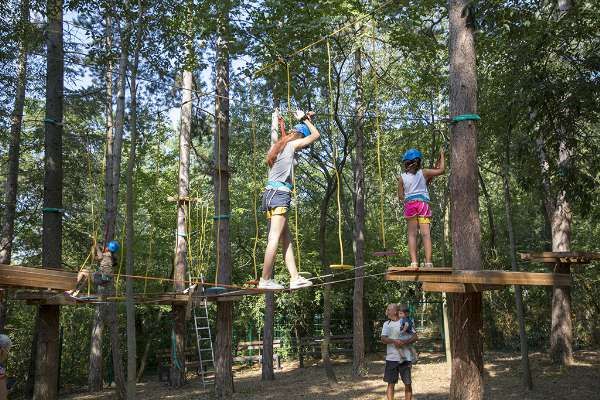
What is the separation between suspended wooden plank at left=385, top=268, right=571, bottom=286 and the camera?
A: 4.38 metres

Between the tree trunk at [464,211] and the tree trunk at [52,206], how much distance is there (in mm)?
5143

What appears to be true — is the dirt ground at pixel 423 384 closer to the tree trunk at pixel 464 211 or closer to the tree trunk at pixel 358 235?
the tree trunk at pixel 358 235

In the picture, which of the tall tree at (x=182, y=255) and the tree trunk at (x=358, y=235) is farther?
the tall tree at (x=182, y=255)

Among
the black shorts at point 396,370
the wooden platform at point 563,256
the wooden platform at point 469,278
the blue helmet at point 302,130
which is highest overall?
the blue helmet at point 302,130

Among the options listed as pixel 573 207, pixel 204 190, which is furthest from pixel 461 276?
pixel 204 190

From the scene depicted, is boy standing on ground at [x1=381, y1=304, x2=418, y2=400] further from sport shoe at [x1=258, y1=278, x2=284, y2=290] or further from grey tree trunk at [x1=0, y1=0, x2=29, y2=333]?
grey tree trunk at [x1=0, y1=0, x2=29, y2=333]

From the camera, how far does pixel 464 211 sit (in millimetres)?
5020

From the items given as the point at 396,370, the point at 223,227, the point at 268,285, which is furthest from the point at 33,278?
the point at 223,227

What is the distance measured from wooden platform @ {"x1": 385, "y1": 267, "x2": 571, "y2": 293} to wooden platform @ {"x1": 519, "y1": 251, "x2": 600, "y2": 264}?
13.8 feet

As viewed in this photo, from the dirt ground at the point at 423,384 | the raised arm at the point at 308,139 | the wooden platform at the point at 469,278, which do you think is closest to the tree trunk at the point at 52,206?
the dirt ground at the point at 423,384

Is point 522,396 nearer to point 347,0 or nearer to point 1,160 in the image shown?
point 347,0

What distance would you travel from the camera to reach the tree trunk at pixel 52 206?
708 cm

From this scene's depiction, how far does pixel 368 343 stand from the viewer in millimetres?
17984

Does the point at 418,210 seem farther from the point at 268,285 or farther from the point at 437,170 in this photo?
the point at 268,285
